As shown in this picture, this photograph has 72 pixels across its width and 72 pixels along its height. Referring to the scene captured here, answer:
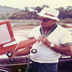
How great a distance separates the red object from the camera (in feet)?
8.03

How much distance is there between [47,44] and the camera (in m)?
2.52

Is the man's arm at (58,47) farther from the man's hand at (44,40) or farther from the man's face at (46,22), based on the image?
the man's face at (46,22)

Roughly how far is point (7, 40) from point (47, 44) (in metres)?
0.70

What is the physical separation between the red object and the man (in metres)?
0.09

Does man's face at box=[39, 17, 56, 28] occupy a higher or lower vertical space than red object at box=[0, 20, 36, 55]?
higher

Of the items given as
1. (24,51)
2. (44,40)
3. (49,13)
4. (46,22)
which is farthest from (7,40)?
(49,13)

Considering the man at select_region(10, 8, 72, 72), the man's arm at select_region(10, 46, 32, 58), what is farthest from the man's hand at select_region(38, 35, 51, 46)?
the man's arm at select_region(10, 46, 32, 58)

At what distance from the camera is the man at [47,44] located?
253 cm

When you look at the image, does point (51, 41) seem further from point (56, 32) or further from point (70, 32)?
point (70, 32)

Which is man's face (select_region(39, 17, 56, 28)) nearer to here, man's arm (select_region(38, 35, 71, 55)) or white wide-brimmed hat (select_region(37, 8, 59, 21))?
white wide-brimmed hat (select_region(37, 8, 59, 21))

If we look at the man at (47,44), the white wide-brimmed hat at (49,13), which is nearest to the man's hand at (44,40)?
the man at (47,44)

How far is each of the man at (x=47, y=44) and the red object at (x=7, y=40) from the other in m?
0.09

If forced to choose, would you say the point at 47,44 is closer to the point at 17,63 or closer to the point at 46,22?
the point at 46,22

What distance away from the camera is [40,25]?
8.55 feet
